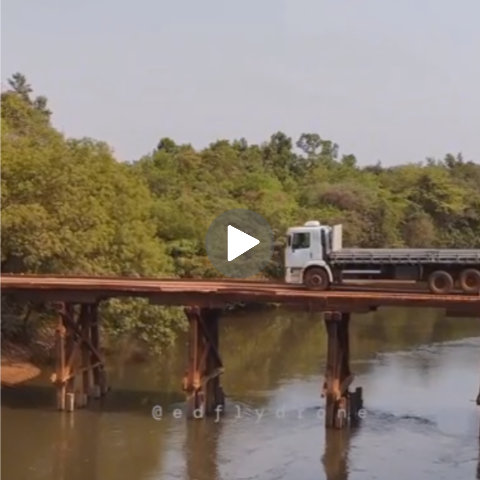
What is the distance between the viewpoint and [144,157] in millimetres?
68500

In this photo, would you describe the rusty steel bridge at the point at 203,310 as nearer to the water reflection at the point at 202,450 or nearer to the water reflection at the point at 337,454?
the water reflection at the point at 337,454

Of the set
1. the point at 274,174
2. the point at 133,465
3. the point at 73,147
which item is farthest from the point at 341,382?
the point at 274,174

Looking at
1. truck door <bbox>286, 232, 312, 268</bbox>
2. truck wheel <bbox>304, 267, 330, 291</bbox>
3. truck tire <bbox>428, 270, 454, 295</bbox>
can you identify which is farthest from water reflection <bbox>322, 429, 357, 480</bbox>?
truck door <bbox>286, 232, 312, 268</bbox>

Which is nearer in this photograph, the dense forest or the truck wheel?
the truck wheel

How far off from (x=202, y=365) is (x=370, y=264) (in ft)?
15.8

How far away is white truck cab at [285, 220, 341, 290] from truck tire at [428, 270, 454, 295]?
2.51m

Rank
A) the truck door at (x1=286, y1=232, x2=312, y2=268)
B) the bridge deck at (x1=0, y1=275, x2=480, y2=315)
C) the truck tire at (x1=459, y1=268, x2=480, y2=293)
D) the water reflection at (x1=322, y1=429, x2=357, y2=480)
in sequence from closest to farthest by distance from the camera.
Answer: the water reflection at (x1=322, y1=429, x2=357, y2=480)
the bridge deck at (x1=0, y1=275, x2=480, y2=315)
the truck tire at (x1=459, y1=268, x2=480, y2=293)
the truck door at (x1=286, y1=232, x2=312, y2=268)

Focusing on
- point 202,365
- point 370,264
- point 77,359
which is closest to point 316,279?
point 370,264

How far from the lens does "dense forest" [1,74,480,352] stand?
3109cm

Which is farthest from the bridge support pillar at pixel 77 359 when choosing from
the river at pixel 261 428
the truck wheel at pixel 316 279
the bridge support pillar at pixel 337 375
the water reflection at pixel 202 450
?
the bridge support pillar at pixel 337 375

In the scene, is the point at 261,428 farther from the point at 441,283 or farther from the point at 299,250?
the point at 441,283

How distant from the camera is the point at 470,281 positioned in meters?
24.8
